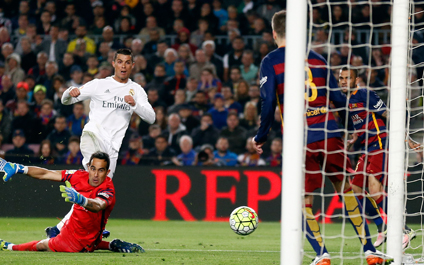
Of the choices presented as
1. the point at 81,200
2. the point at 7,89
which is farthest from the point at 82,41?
the point at 81,200

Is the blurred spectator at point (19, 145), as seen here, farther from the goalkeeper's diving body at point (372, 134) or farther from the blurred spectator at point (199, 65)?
the goalkeeper's diving body at point (372, 134)

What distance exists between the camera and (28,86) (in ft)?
39.6

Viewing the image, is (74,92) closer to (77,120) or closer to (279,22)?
(279,22)

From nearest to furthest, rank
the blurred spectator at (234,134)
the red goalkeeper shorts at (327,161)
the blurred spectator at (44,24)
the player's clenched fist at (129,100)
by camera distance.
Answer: the red goalkeeper shorts at (327,161), the player's clenched fist at (129,100), the blurred spectator at (234,134), the blurred spectator at (44,24)

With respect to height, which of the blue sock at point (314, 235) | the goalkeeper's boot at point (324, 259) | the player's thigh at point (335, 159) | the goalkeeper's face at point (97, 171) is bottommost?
the goalkeeper's boot at point (324, 259)

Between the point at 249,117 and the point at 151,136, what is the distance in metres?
1.86

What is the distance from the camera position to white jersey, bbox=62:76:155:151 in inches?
255

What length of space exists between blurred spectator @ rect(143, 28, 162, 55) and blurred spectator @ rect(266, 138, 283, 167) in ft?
10.6

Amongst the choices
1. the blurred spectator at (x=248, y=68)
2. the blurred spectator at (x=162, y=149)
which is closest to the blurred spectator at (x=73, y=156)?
the blurred spectator at (x=162, y=149)

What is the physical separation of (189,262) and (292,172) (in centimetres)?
172

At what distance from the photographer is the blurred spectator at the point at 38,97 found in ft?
38.3

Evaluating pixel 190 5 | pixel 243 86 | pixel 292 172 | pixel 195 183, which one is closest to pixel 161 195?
pixel 195 183

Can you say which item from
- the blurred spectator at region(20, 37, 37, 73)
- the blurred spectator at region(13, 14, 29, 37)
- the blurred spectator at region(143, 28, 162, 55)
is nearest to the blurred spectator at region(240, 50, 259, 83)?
the blurred spectator at region(143, 28, 162, 55)

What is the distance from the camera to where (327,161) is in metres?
4.79
